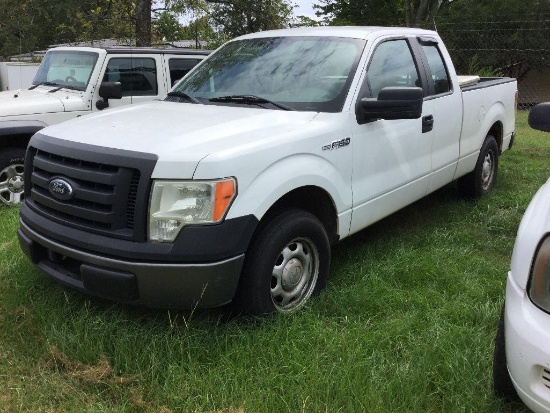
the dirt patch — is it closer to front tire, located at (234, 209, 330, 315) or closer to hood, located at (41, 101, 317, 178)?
front tire, located at (234, 209, 330, 315)

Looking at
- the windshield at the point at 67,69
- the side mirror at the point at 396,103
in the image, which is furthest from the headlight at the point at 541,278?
the windshield at the point at 67,69

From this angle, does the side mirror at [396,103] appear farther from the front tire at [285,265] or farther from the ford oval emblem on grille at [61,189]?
the ford oval emblem on grille at [61,189]

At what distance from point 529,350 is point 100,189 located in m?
2.11

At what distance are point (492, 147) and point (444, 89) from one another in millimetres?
1407

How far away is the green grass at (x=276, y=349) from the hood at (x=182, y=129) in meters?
0.95

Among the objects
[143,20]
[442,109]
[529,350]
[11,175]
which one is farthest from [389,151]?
[143,20]

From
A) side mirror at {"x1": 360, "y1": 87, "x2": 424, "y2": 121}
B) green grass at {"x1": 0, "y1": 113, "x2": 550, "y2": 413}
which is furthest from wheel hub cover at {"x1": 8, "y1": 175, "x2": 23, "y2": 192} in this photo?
side mirror at {"x1": 360, "y1": 87, "x2": 424, "y2": 121}

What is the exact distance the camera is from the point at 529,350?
2033 millimetres

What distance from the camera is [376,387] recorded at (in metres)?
2.63

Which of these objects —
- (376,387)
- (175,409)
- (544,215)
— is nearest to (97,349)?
(175,409)

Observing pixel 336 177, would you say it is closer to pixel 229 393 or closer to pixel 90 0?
pixel 229 393

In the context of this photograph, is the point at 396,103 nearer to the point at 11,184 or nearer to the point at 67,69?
the point at 11,184

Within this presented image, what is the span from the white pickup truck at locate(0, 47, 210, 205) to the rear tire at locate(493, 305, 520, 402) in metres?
4.58

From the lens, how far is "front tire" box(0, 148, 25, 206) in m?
5.52
